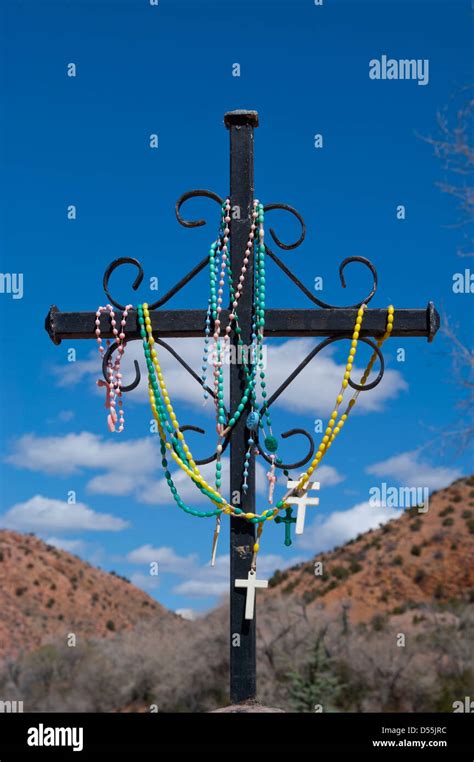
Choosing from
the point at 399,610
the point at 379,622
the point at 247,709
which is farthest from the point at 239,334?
the point at 399,610

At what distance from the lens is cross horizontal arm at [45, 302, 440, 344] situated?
532 cm

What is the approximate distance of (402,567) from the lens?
3166 cm

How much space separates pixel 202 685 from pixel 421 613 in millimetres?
7533

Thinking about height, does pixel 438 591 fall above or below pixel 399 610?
above

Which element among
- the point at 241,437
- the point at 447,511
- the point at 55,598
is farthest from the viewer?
the point at 55,598

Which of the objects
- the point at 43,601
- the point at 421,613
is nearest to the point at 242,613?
the point at 421,613

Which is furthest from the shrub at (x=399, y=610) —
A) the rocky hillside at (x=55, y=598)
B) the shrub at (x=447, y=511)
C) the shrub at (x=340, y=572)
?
the rocky hillside at (x=55, y=598)

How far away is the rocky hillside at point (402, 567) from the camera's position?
97.2ft

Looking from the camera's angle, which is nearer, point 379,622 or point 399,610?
point 379,622

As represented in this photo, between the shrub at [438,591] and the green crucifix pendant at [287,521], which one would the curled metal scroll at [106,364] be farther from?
the shrub at [438,591]

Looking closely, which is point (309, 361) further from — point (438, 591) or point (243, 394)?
point (438, 591)

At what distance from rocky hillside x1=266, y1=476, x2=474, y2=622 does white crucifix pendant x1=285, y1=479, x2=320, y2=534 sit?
22.7 m

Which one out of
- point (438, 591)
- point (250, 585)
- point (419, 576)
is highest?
point (419, 576)

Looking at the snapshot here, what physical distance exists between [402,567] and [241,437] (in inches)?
1090
